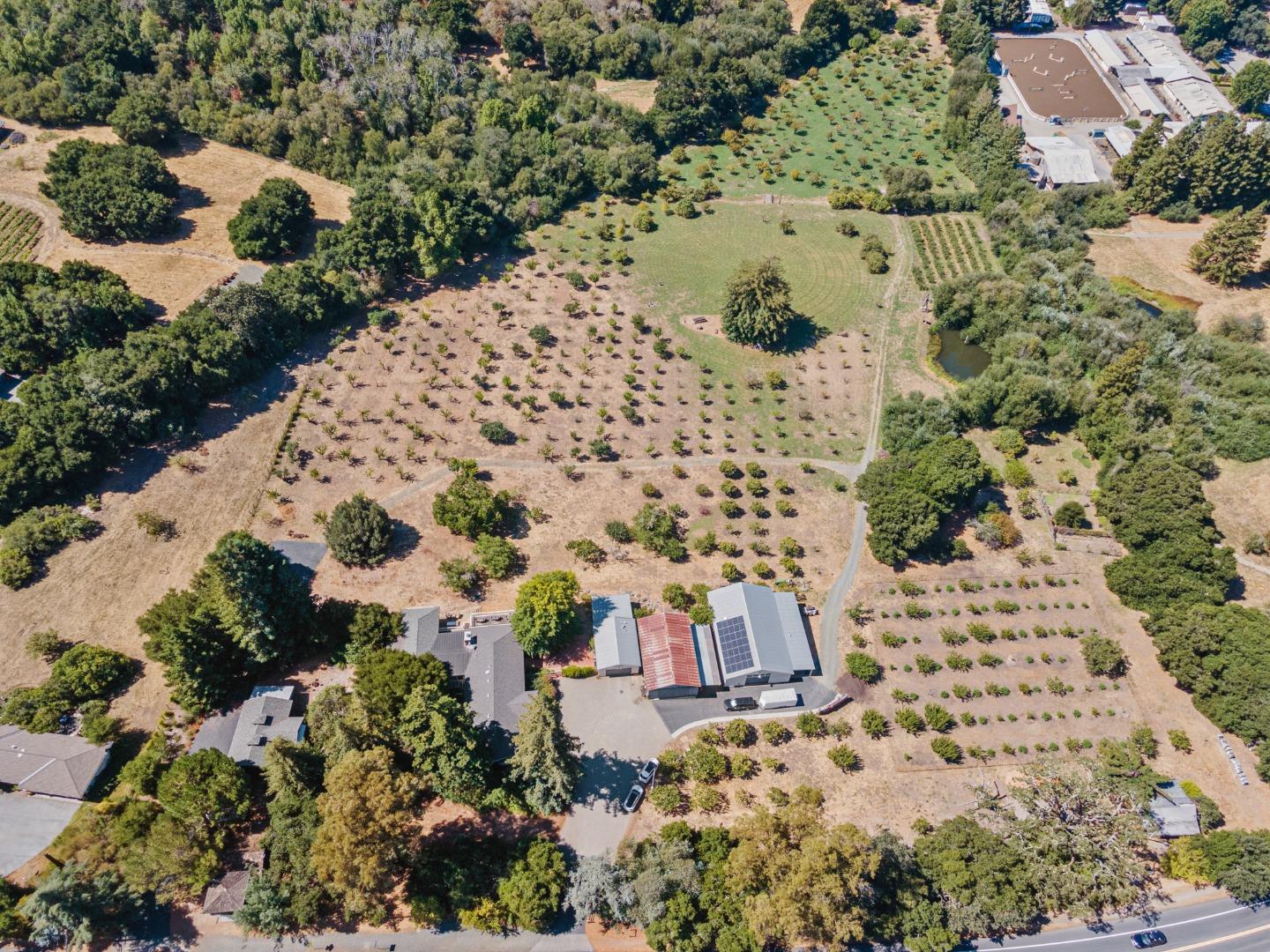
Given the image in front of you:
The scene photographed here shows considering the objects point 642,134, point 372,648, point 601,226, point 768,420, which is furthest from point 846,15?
point 372,648

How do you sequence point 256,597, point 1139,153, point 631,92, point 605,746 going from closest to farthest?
1. point 256,597
2. point 605,746
3. point 1139,153
4. point 631,92

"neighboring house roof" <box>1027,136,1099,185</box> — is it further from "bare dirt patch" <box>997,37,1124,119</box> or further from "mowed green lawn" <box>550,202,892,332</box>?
"mowed green lawn" <box>550,202,892,332</box>

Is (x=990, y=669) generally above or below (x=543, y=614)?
above

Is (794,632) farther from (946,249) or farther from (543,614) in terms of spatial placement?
(946,249)

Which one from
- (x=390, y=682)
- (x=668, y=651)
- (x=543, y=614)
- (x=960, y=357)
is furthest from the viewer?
(x=960, y=357)

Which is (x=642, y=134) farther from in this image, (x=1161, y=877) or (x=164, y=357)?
(x=1161, y=877)

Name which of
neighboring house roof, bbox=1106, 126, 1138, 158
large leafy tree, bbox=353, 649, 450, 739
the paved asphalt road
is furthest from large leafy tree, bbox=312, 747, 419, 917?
neighboring house roof, bbox=1106, 126, 1138, 158

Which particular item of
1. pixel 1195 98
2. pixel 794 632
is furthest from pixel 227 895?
pixel 1195 98
